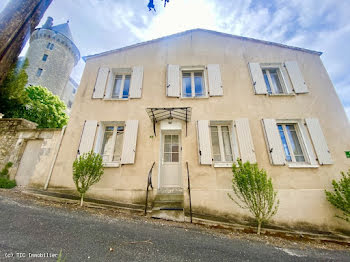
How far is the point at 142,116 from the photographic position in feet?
16.0

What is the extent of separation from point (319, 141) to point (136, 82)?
6.38 m

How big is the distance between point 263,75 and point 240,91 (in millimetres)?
1438

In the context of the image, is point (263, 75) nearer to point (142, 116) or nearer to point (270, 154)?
point (270, 154)

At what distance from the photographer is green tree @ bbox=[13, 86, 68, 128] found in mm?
6731

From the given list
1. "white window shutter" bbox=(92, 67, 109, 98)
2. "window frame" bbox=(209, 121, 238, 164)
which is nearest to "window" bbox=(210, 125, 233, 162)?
"window frame" bbox=(209, 121, 238, 164)

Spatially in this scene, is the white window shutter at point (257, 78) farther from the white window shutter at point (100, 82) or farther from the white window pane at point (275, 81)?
the white window shutter at point (100, 82)

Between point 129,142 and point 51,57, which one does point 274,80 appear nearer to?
point 129,142

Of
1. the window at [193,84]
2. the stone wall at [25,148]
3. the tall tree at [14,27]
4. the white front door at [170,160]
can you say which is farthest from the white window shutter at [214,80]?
the stone wall at [25,148]

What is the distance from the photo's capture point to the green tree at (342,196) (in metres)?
3.35

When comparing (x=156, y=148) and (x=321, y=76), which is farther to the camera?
(x=321, y=76)

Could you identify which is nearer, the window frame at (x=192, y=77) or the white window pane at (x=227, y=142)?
the white window pane at (x=227, y=142)

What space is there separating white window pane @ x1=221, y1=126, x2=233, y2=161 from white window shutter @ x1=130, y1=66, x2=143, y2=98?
3.31 m

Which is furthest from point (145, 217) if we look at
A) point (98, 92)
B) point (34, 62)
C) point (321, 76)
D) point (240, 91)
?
point (34, 62)

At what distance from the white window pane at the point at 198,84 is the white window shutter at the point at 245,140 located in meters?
1.75
